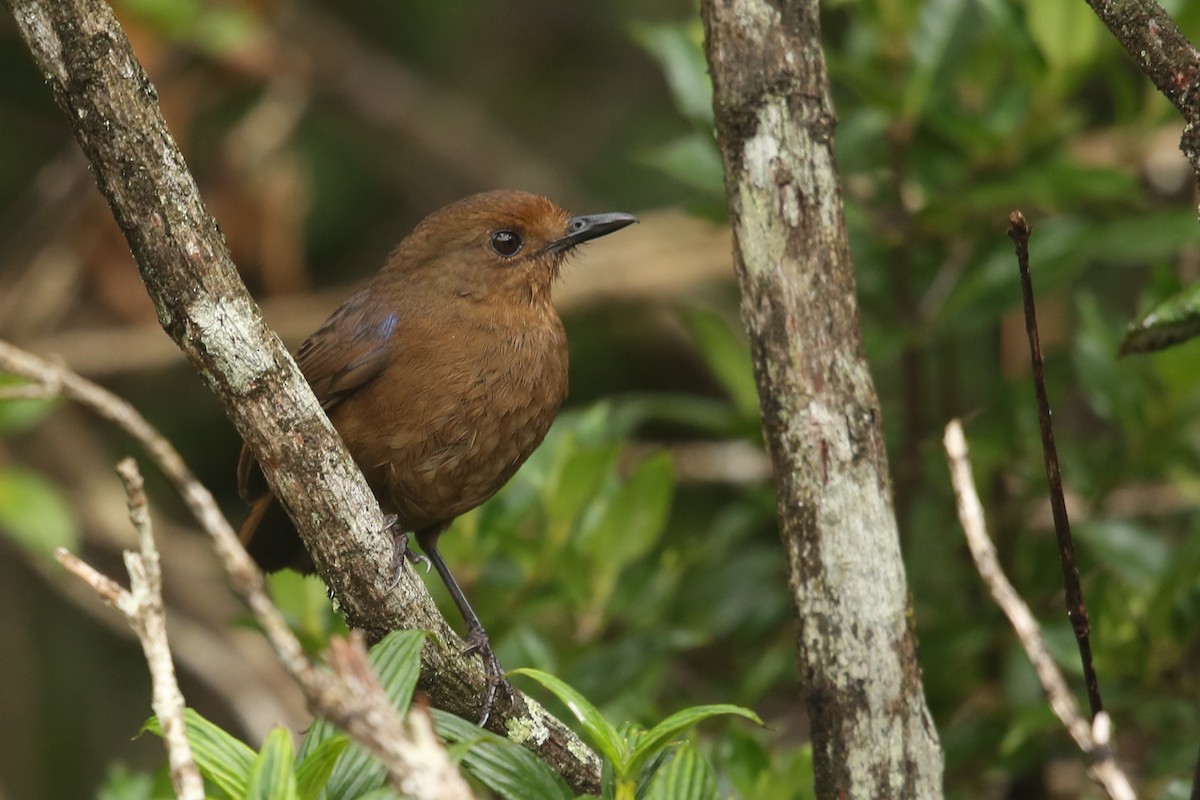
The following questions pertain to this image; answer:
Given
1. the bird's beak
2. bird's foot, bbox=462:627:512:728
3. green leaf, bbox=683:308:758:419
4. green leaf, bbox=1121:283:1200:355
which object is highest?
the bird's beak

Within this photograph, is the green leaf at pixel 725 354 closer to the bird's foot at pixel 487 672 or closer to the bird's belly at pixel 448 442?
the bird's belly at pixel 448 442

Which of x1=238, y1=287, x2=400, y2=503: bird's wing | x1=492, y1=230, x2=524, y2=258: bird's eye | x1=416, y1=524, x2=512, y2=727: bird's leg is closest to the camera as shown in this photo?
x1=416, y1=524, x2=512, y2=727: bird's leg

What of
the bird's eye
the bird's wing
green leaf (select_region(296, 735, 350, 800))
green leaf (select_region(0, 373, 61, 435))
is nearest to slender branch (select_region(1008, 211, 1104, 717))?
green leaf (select_region(296, 735, 350, 800))

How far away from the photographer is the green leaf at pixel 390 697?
215 centimetres

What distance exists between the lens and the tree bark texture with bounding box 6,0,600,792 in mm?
2174

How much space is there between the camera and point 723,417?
4.42m

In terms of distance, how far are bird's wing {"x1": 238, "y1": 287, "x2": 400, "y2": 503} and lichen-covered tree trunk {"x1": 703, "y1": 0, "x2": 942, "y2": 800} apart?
122 cm

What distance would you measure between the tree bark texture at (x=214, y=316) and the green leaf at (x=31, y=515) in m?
1.90

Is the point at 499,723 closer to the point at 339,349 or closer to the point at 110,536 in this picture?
the point at 339,349

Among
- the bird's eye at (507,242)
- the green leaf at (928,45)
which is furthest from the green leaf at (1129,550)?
the bird's eye at (507,242)

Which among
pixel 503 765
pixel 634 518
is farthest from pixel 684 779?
pixel 634 518

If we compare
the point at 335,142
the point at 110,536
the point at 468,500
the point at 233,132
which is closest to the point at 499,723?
the point at 468,500

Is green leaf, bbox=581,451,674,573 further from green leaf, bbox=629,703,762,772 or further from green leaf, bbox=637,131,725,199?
green leaf, bbox=629,703,762,772

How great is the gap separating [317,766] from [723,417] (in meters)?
2.49
